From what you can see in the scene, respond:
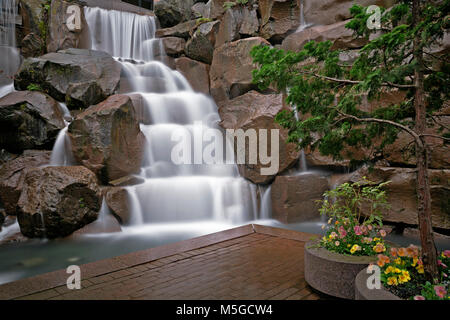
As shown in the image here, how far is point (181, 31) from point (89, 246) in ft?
33.7

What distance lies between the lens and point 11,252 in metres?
5.64

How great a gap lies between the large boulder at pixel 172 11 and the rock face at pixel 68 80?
20.6 ft

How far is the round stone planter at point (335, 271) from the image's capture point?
2.96 meters

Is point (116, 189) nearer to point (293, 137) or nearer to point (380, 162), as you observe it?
point (293, 137)

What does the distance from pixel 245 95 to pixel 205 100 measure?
236 centimetres

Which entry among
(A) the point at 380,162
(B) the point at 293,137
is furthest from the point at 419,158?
(A) the point at 380,162

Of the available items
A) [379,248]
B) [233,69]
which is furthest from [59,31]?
[379,248]

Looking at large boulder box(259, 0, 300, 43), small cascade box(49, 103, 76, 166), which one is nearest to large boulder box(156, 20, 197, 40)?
large boulder box(259, 0, 300, 43)

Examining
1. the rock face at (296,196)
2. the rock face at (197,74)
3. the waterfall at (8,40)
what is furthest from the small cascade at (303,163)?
the waterfall at (8,40)

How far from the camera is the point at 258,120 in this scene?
8.26 m

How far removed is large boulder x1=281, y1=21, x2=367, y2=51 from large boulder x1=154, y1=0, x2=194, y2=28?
6868 millimetres

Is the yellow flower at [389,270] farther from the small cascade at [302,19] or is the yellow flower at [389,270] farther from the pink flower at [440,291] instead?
the small cascade at [302,19]

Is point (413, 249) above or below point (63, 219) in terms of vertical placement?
above

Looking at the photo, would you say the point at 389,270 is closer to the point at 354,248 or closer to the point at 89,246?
the point at 354,248
